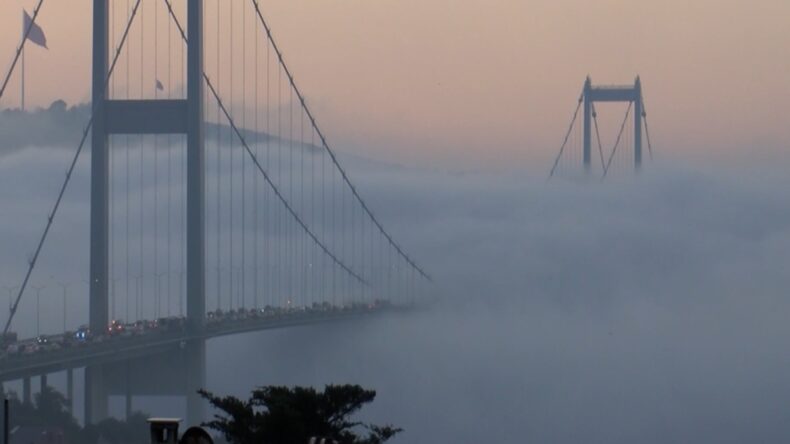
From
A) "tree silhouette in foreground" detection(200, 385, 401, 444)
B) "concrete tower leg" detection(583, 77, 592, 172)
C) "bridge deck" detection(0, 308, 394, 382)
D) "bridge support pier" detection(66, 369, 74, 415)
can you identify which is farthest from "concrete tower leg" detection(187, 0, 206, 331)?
"concrete tower leg" detection(583, 77, 592, 172)

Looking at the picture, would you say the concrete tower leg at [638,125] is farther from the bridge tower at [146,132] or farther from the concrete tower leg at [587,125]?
the bridge tower at [146,132]

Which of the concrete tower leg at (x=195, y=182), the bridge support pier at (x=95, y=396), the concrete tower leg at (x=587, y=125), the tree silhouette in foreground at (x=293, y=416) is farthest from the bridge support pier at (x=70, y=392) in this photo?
the concrete tower leg at (x=587, y=125)

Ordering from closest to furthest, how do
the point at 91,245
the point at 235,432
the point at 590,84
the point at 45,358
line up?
the point at 235,432 < the point at 45,358 < the point at 91,245 < the point at 590,84

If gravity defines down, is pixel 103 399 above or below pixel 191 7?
below

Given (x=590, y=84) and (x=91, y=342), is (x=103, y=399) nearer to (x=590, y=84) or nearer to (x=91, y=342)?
(x=91, y=342)

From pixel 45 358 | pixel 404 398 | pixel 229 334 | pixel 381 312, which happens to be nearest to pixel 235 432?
pixel 45 358

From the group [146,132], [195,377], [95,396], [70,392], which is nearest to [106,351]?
[95,396]

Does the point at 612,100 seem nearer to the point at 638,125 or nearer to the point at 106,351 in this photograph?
the point at 638,125
